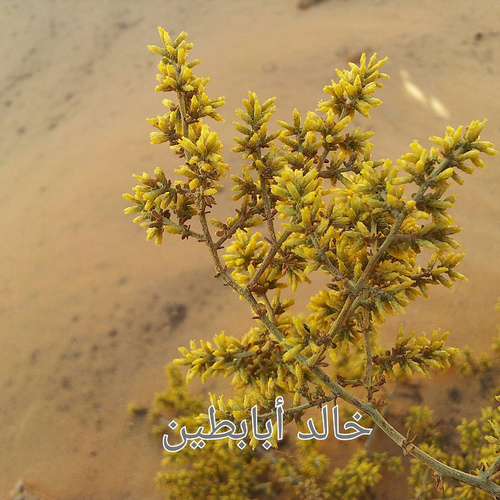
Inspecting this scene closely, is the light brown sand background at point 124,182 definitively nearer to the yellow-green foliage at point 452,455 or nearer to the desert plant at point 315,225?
the yellow-green foliage at point 452,455

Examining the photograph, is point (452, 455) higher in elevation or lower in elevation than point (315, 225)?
lower

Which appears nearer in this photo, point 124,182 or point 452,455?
point 452,455

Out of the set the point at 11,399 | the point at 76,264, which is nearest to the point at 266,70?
the point at 76,264

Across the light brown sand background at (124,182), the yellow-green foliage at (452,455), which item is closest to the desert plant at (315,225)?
the yellow-green foliage at (452,455)

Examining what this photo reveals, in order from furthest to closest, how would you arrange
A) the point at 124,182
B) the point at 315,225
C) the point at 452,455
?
the point at 124,182, the point at 452,455, the point at 315,225

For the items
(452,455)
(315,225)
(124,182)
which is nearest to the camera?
(315,225)

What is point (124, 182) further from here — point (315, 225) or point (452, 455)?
point (452, 455)

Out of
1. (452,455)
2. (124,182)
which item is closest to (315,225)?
(452,455)
